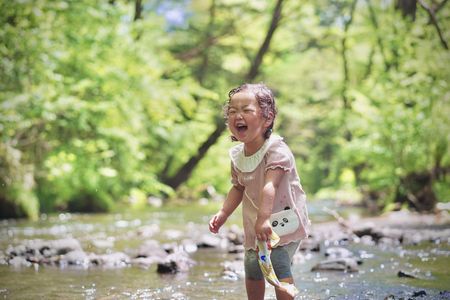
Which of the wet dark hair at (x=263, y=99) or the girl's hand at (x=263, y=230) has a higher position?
the wet dark hair at (x=263, y=99)

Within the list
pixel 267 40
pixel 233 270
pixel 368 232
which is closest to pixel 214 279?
pixel 233 270

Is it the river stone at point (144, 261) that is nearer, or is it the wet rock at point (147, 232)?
the river stone at point (144, 261)

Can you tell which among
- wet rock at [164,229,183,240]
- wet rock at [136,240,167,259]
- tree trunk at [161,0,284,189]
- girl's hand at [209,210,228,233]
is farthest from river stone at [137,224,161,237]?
tree trunk at [161,0,284,189]

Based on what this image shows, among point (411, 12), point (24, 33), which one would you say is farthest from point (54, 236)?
point (411, 12)

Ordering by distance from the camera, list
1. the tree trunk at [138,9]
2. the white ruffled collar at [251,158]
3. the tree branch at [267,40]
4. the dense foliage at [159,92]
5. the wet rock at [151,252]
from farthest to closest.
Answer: the tree trunk at [138,9], the tree branch at [267,40], the dense foliage at [159,92], the wet rock at [151,252], the white ruffled collar at [251,158]

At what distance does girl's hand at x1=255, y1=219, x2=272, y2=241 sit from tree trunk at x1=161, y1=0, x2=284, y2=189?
1363cm

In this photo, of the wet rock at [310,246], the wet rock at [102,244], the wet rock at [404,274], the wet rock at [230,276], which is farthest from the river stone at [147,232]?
the wet rock at [404,274]

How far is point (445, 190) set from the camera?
10.6 m

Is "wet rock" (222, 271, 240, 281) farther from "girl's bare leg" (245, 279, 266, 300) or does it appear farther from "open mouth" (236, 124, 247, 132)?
"open mouth" (236, 124, 247, 132)

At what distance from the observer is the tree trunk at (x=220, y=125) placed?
16.1m

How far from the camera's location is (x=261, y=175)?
299cm

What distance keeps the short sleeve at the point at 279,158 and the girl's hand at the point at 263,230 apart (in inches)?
11.4

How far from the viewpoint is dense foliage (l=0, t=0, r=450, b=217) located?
930cm

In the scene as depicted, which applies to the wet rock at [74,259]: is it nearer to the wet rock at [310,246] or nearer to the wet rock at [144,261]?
the wet rock at [144,261]
